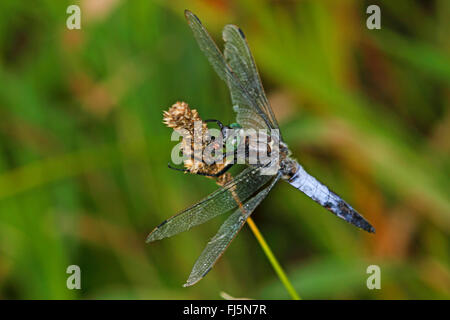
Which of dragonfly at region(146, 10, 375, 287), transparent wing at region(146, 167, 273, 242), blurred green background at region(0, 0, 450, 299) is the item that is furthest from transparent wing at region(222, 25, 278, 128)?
blurred green background at region(0, 0, 450, 299)

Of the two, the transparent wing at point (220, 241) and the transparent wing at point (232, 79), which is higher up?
the transparent wing at point (232, 79)

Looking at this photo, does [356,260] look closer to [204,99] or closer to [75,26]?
[204,99]

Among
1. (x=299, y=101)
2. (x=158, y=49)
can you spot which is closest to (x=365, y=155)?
(x=299, y=101)

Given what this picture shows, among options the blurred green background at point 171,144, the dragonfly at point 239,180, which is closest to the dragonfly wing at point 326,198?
the dragonfly at point 239,180

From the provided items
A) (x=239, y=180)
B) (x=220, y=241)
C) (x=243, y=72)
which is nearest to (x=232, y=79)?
(x=243, y=72)

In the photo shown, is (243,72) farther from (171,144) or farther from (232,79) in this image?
(171,144)

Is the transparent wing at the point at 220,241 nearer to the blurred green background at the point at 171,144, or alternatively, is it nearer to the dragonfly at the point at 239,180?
the dragonfly at the point at 239,180

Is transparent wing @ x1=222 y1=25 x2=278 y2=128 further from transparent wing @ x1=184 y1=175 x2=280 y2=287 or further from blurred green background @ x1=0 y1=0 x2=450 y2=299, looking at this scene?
blurred green background @ x1=0 y1=0 x2=450 y2=299
